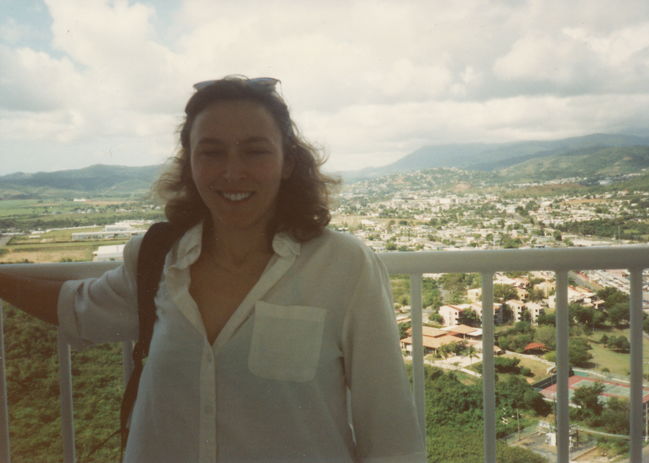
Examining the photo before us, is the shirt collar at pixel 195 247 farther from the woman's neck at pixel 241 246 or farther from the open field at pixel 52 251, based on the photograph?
the open field at pixel 52 251

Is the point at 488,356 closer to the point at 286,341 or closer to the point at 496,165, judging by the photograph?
the point at 286,341

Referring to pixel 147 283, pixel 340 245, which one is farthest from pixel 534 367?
pixel 147 283

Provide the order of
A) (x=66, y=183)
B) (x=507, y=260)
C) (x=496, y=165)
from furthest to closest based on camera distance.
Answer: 1. (x=496, y=165)
2. (x=66, y=183)
3. (x=507, y=260)

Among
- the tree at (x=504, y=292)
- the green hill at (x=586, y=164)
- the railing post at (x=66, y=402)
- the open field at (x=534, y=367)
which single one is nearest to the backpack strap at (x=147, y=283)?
the railing post at (x=66, y=402)

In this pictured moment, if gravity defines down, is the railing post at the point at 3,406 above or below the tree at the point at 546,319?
below

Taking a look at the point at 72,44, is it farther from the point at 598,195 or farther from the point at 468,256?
the point at 598,195

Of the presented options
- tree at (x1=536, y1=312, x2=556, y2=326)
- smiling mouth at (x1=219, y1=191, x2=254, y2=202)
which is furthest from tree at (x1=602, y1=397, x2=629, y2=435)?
smiling mouth at (x1=219, y1=191, x2=254, y2=202)
